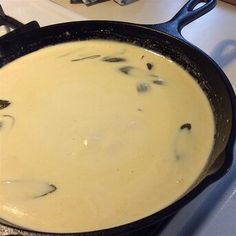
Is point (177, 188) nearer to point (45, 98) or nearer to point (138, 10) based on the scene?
point (45, 98)

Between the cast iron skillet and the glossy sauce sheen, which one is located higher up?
the cast iron skillet

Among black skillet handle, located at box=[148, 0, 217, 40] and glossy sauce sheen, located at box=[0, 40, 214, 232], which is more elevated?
black skillet handle, located at box=[148, 0, 217, 40]

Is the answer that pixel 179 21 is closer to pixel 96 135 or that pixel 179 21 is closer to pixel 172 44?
pixel 172 44

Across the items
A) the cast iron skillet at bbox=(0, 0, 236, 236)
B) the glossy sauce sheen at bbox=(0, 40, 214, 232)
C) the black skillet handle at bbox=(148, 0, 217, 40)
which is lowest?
the glossy sauce sheen at bbox=(0, 40, 214, 232)

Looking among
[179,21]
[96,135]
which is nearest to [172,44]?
[179,21]

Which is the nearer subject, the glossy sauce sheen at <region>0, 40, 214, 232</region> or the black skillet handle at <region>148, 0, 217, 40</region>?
the glossy sauce sheen at <region>0, 40, 214, 232</region>
